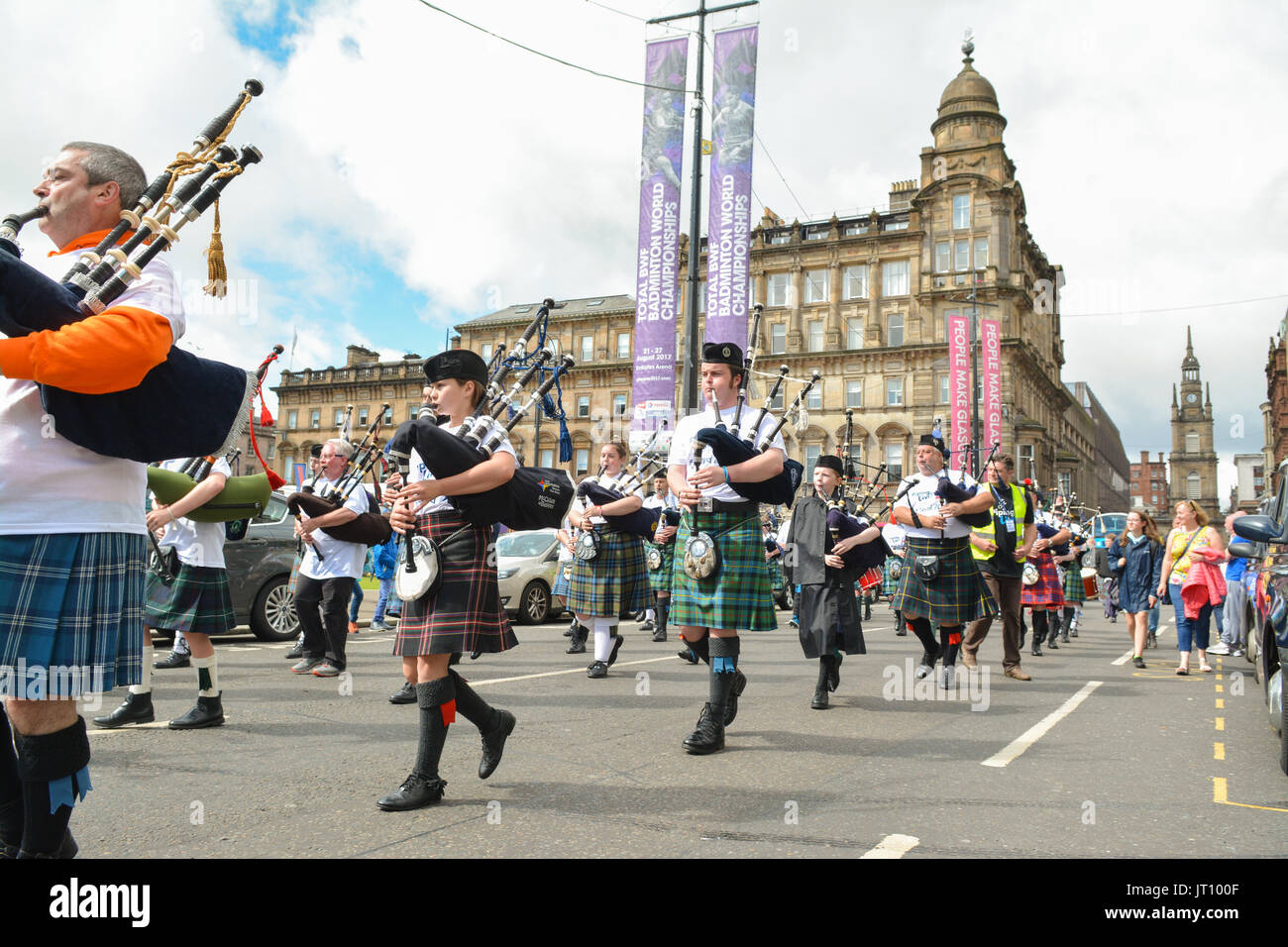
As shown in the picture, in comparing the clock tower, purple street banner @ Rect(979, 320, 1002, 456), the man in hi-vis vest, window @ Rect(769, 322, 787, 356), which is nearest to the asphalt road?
the man in hi-vis vest

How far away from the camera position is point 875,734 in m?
5.98

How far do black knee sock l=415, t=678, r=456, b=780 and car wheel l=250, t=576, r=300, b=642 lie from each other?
25.6 feet

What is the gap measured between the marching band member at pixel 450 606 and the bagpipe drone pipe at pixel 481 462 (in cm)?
5

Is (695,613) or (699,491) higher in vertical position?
(699,491)

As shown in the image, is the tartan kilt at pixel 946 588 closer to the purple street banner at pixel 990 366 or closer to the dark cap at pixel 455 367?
the dark cap at pixel 455 367

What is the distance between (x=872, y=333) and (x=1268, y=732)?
5426 centimetres

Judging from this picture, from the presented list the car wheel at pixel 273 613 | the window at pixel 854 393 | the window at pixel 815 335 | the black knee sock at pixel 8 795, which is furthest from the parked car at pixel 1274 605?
the window at pixel 815 335

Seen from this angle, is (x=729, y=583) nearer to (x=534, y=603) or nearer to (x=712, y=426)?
(x=712, y=426)

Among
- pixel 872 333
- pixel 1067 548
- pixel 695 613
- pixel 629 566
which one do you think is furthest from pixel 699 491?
pixel 872 333

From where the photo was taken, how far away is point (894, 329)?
2314 inches

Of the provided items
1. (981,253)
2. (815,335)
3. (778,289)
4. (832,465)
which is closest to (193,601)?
(832,465)

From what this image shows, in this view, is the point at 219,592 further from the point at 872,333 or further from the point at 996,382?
the point at 872,333

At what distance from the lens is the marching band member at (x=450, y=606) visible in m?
4.02

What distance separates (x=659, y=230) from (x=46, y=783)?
15.1 metres
